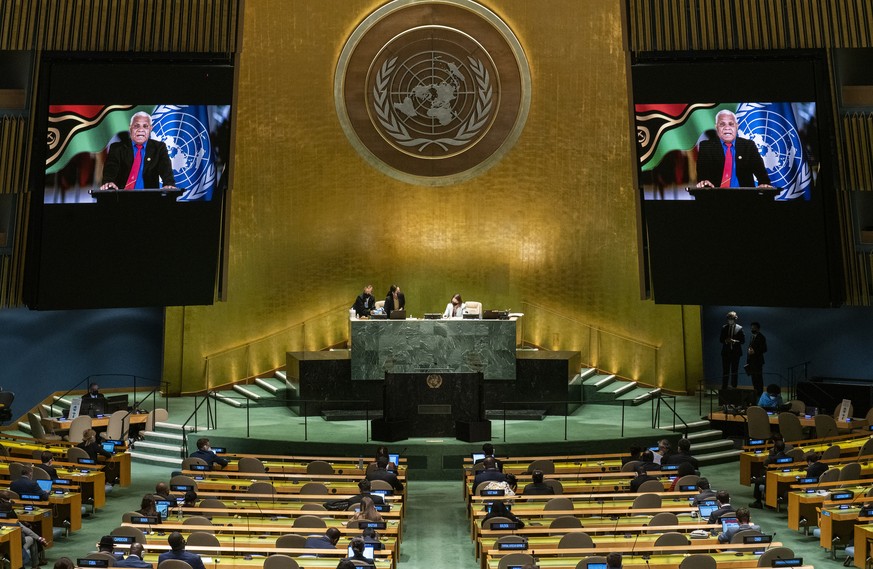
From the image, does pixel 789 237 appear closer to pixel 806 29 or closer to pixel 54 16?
pixel 806 29

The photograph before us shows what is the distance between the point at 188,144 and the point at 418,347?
5.52 meters

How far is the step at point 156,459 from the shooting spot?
1850 centimetres

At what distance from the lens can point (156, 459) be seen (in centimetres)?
1862

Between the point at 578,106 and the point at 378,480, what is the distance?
11510 millimetres

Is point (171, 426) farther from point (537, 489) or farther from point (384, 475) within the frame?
point (537, 489)

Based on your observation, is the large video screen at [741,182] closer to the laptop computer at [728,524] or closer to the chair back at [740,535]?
the laptop computer at [728,524]

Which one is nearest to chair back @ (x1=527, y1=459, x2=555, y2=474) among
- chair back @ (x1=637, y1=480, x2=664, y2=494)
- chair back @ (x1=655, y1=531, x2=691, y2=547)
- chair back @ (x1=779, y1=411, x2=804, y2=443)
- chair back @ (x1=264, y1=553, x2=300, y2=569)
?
chair back @ (x1=637, y1=480, x2=664, y2=494)

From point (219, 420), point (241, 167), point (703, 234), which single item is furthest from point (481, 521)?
point (241, 167)

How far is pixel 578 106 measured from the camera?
23.1 metres

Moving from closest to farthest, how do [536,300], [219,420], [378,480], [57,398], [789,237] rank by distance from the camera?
[378,480]
[789,237]
[219,420]
[57,398]
[536,300]

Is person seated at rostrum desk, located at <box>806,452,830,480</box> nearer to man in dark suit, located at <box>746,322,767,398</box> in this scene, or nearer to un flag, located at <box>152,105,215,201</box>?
man in dark suit, located at <box>746,322,767,398</box>

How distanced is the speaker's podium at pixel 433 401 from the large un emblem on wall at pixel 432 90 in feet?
20.1

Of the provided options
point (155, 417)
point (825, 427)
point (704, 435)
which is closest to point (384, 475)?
point (155, 417)

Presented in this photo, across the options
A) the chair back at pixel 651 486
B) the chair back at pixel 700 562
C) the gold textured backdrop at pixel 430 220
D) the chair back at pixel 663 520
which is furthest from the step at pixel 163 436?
the chair back at pixel 700 562
